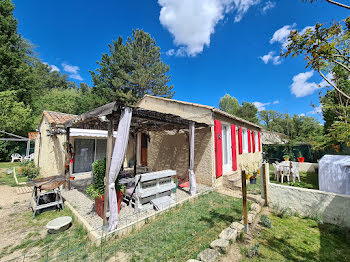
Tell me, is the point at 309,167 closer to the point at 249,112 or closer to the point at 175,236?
the point at 175,236

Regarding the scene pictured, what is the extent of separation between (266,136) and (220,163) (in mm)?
10920

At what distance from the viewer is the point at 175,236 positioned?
3.79 m

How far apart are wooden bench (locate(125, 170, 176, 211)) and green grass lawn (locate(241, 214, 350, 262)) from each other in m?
3.22

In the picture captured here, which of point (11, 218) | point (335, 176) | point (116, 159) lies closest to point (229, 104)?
point (335, 176)

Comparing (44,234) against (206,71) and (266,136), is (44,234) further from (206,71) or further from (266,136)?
(206,71)

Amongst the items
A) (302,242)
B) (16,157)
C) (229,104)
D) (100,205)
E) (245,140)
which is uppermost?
(229,104)

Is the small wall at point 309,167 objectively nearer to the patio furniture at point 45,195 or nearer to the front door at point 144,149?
the front door at point 144,149

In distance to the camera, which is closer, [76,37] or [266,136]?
[266,136]

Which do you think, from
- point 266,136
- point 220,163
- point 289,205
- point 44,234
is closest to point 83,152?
point 44,234

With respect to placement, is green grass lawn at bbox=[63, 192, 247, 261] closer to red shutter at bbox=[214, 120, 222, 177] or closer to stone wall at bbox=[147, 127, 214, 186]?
red shutter at bbox=[214, 120, 222, 177]

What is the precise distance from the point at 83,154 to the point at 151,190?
8.68m

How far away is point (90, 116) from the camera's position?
4.89 metres

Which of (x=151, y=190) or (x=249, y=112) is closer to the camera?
(x=151, y=190)

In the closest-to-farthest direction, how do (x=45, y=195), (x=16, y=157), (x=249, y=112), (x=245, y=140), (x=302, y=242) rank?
(x=302, y=242) < (x=45, y=195) < (x=245, y=140) < (x=16, y=157) < (x=249, y=112)
